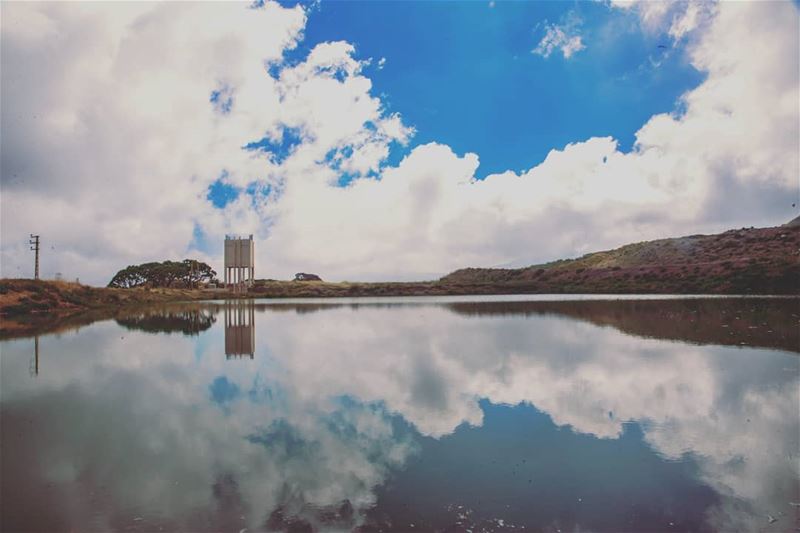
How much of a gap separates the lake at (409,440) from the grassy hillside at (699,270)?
2486 inches

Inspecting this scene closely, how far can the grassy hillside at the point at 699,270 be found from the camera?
254ft

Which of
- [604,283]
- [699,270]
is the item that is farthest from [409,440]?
[604,283]

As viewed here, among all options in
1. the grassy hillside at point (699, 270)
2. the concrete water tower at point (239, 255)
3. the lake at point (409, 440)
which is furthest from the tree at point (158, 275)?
the lake at point (409, 440)

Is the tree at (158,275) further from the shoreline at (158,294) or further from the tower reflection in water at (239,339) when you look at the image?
the tower reflection in water at (239,339)

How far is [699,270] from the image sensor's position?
89.4m

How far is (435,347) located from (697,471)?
1830 cm

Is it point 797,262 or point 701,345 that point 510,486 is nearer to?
point 701,345

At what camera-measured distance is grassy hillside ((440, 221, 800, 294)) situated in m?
77.6

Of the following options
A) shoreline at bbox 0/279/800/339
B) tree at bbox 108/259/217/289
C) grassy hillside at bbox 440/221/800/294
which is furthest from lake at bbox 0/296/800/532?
tree at bbox 108/259/217/289

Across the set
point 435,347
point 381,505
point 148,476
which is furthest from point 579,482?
point 435,347

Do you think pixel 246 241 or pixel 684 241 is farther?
pixel 684 241

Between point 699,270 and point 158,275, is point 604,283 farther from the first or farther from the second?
point 158,275

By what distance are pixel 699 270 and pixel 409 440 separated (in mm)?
→ 96190

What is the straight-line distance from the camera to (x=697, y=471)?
397 inches
